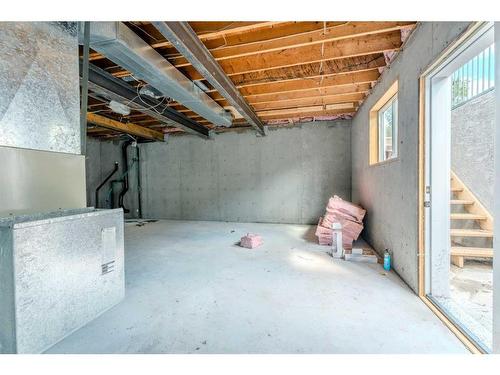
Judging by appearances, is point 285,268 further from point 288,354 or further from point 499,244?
point 499,244

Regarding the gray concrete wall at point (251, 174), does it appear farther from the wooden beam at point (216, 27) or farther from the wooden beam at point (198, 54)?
the wooden beam at point (216, 27)

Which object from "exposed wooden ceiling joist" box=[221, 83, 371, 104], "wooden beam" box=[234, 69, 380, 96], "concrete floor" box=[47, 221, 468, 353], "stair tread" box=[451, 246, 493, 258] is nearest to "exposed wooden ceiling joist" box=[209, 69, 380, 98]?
"wooden beam" box=[234, 69, 380, 96]

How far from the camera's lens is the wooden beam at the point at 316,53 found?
88.0 inches

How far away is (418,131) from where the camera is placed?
6.03ft

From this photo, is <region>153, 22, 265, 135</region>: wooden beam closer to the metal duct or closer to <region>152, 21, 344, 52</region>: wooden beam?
<region>152, 21, 344, 52</region>: wooden beam

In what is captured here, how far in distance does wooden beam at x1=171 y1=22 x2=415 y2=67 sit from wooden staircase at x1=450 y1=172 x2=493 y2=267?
7.33 ft

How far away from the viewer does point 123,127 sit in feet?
16.3

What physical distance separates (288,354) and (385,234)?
2.08 metres

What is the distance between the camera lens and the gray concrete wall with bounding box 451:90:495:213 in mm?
3012

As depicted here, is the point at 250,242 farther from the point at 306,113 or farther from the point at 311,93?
the point at 306,113

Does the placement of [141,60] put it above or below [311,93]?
below

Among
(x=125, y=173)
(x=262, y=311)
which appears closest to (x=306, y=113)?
(x=262, y=311)

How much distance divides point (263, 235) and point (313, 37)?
318 centimetres

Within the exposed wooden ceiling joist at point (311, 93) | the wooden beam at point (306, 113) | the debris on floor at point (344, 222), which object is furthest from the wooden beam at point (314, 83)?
the debris on floor at point (344, 222)
